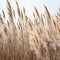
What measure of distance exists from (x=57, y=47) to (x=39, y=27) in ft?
0.96

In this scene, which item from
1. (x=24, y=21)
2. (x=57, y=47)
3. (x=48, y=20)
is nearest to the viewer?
(x=57, y=47)

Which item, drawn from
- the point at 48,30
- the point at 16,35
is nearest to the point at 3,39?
the point at 16,35

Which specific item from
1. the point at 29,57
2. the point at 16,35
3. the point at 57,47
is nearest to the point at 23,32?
the point at 16,35

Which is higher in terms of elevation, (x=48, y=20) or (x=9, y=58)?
(x=48, y=20)

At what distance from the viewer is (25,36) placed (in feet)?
7.11

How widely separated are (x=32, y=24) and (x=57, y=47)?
0.40m

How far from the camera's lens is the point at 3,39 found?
7.00 feet

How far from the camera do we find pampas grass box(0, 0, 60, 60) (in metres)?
1.97

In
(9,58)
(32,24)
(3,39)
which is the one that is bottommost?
(9,58)

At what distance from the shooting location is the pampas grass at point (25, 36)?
6.46 ft

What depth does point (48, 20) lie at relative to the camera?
2.03m

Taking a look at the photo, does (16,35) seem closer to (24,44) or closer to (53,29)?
(24,44)

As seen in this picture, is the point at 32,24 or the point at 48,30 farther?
the point at 32,24

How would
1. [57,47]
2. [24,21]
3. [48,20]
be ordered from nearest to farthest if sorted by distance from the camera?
[57,47] < [48,20] < [24,21]
